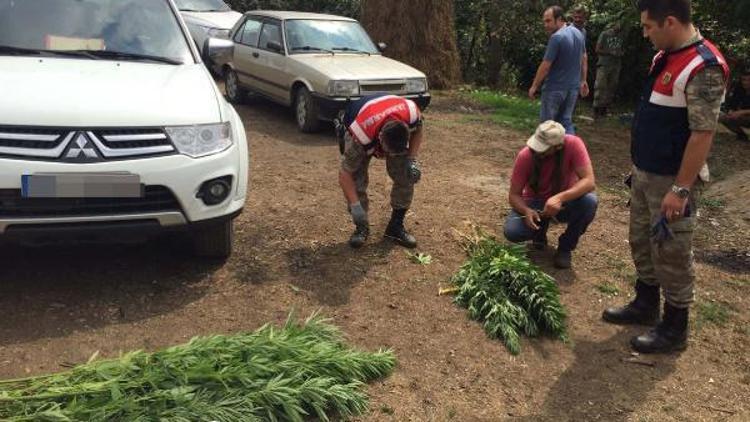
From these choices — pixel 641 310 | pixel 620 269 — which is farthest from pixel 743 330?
pixel 620 269

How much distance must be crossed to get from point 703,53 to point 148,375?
2937mm

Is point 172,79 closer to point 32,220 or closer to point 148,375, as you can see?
point 32,220

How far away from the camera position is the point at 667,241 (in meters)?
→ 3.48

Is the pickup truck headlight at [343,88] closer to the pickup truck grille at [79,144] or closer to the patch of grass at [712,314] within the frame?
the pickup truck grille at [79,144]

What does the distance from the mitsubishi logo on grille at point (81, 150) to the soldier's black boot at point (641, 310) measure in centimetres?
308

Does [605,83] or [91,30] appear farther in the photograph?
[605,83]

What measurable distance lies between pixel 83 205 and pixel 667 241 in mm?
3022

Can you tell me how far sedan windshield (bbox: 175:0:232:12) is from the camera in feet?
41.3

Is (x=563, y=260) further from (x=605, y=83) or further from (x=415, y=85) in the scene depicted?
(x=605, y=83)

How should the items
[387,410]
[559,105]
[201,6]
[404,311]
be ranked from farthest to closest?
[201,6]
[559,105]
[404,311]
[387,410]

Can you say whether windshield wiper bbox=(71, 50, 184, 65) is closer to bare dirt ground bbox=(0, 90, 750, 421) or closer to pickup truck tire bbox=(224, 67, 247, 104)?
bare dirt ground bbox=(0, 90, 750, 421)

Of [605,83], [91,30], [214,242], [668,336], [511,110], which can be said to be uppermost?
[91,30]

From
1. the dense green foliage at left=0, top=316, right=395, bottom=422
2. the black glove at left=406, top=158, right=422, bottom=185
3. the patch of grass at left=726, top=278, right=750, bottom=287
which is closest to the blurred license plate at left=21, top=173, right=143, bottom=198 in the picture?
the dense green foliage at left=0, top=316, right=395, bottom=422

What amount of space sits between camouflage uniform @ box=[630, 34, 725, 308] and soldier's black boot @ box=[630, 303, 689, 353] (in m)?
0.08
